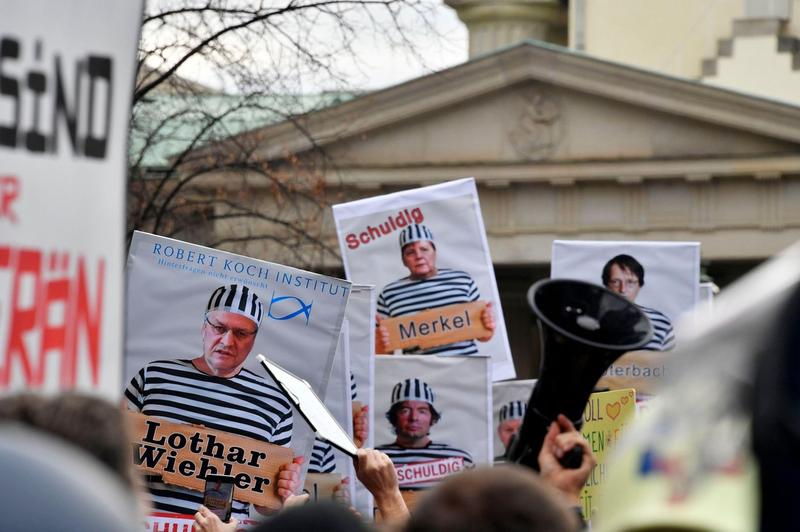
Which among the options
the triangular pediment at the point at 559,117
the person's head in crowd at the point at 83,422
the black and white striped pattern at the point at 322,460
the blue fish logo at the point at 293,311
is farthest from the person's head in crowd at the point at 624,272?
the triangular pediment at the point at 559,117

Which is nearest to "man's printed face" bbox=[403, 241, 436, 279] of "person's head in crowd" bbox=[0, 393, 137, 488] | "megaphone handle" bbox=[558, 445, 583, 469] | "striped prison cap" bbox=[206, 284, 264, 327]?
"striped prison cap" bbox=[206, 284, 264, 327]

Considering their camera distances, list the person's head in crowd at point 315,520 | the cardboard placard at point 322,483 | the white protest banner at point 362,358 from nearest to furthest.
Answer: the person's head in crowd at point 315,520 → the cardboard placard at point 322,483 → the white protest banner at point 362,358

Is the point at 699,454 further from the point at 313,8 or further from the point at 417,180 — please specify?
the point at 417,180

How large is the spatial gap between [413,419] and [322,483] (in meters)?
1.05

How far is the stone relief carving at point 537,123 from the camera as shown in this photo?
38375 millimetres

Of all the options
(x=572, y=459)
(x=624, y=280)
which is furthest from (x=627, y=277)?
(x=572, y=459)

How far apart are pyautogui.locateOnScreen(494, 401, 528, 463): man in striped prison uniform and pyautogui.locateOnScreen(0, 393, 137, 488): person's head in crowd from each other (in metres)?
8.71

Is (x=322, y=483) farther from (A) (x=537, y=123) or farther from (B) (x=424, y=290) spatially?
(A) (x=537, y=123)

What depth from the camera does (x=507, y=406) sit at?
11453 millimetres

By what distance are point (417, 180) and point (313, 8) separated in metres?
22.3

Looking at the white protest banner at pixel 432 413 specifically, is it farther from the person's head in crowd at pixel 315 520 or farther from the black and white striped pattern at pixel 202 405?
the person's head in crowd at pixel 315 520

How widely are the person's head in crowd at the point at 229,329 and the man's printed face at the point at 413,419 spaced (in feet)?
8.38

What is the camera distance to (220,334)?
7766 millimetres

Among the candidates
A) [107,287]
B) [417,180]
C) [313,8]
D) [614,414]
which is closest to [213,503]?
[614,414]
